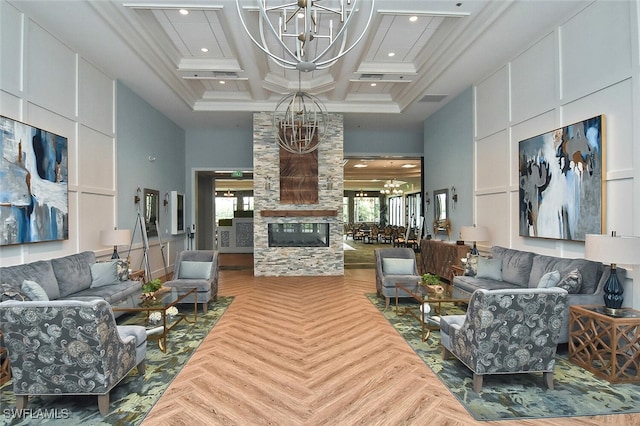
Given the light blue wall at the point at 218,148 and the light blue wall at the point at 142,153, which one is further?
the light blue wall at the point at 218,148

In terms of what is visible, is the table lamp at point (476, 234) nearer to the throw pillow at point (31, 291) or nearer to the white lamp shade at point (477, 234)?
the white lamp shade at point (477, 234)

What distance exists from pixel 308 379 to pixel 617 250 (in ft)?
9.39

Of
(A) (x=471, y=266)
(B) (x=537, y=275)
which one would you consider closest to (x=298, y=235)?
(A) (x=471, y=266)

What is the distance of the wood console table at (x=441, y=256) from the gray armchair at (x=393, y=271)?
107cm

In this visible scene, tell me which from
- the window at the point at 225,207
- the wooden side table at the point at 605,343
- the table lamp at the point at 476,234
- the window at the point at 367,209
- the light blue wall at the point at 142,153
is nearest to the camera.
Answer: the wooden side table at the point at 605,343

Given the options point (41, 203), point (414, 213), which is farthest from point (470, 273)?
point (414, 213)

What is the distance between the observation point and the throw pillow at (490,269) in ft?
16.3

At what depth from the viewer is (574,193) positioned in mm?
4016

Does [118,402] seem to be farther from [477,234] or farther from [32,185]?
[477,234]

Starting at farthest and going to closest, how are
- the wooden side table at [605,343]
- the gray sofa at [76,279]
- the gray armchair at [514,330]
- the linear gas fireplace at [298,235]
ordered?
the linear gas fireplace at [298,235], the gray sofa at [76,279], the wooden side table at [605,343], the gray armchair at [514,330]

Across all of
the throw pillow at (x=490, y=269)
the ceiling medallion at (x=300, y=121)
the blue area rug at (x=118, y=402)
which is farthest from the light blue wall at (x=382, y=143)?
the blue area rug at (x=118, y=402)

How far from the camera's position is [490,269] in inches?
197

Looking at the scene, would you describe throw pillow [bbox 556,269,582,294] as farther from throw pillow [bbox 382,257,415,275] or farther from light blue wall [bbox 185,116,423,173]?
light blue wall [bbox 185,116,423,173]

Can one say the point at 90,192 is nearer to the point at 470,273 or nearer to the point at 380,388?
the point at 380,388
